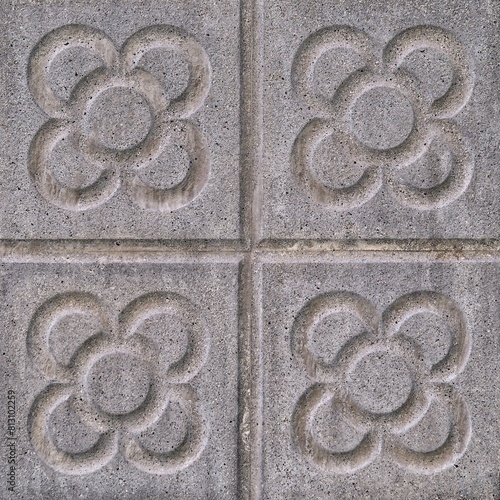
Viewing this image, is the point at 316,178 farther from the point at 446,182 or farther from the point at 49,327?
the point at 49,327

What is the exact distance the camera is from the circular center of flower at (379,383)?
165 cm

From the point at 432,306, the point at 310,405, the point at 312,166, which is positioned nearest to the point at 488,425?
the point at 432,306

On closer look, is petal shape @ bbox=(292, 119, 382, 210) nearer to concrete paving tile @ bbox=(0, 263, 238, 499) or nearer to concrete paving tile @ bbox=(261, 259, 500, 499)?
concrete paving tile @ bbox=(261, 259, 500, 499)

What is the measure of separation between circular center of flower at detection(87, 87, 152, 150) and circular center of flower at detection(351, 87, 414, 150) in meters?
0.58

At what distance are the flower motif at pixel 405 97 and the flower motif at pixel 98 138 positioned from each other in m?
0.27

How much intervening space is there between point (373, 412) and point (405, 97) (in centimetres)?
84

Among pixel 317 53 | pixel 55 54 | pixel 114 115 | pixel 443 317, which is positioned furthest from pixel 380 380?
pixel 55 54

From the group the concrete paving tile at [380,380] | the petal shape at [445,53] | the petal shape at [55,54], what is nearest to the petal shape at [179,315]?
the concrete paving tile at [380,380]

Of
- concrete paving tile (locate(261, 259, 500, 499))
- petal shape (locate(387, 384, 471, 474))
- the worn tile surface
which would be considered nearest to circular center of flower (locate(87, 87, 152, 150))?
the worn tile surface

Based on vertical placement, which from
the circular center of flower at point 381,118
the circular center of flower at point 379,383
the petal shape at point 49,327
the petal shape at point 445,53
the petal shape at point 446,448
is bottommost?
the petal shape at point 446,448

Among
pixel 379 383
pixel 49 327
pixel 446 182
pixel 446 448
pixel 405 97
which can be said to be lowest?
pixel 446 448

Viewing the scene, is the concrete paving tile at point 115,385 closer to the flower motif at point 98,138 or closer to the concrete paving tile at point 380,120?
the flower motif at point 98,138

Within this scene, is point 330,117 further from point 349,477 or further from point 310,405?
point 349,477

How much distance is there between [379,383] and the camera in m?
1.65
